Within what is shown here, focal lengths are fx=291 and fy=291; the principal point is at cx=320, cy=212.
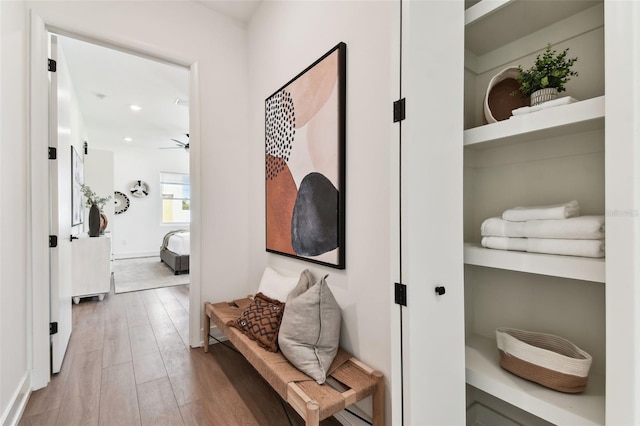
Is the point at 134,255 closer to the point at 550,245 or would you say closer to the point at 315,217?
the point at 315,217

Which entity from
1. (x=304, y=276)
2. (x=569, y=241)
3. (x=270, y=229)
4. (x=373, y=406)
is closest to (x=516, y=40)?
(x=569, y=241)

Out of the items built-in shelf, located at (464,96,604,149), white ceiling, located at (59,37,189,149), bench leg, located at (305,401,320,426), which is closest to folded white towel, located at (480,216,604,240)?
built-in shelf, located at (464,96,604,149)

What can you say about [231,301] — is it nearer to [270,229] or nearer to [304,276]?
[270,229]

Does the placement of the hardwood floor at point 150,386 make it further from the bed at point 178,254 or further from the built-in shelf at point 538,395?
the bed at point 178,254

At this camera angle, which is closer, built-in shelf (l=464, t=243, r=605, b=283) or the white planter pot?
built-in shelf (l=464, t=243, r=605, b=283)

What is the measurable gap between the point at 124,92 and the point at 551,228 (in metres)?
5.14

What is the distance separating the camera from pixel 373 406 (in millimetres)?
1401

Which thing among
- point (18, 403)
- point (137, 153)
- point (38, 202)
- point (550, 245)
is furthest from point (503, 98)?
point (137, 153)

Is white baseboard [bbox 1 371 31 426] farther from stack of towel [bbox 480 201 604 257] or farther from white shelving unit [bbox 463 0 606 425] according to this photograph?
stack of towel [bbox 480 201 604 257]

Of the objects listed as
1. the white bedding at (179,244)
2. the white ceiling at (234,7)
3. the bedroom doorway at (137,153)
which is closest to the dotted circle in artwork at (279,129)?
the white ceiling at (234,7)

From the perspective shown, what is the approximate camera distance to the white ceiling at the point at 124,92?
3.28 meters

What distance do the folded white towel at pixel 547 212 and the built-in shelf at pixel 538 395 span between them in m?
0.56

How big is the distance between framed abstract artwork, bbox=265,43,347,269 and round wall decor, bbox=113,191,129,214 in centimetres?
675

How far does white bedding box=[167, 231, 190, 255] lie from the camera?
17.8 ft
